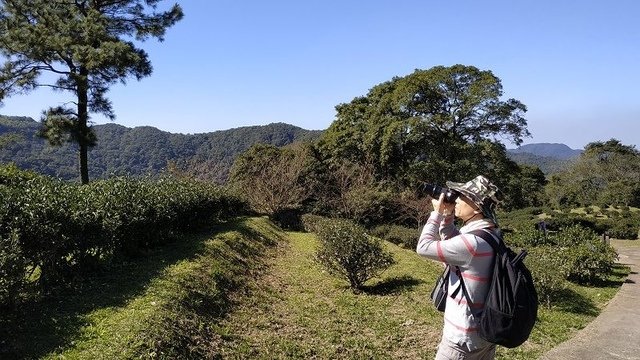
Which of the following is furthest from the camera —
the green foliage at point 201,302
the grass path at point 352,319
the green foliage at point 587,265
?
the green foliage at point 587,265

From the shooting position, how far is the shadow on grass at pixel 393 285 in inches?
358

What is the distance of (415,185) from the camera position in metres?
22.7

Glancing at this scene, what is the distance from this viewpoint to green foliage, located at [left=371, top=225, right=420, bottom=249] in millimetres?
17266

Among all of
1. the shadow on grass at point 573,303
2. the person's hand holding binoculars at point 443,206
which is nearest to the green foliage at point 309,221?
the shadow on grass at point 573,303

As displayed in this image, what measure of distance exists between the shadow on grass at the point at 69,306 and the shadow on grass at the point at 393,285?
360 cm

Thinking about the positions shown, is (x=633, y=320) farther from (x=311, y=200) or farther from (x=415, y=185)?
(x=311, y=200)

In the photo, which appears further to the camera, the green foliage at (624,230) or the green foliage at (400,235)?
the green foliage at (624,230)

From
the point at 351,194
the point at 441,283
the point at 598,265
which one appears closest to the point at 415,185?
the point at 351,194

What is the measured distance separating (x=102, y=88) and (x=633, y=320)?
16.1 metres

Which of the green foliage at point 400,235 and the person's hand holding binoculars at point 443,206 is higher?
the person's hand holding binoculars at point 443,206

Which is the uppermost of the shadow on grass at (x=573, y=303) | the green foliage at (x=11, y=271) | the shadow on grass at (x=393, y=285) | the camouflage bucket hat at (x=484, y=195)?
the camouflage bucket hat at (x=484, y=195)

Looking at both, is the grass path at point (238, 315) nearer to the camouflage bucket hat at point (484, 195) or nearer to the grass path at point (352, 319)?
the grass path at point (352, 319)

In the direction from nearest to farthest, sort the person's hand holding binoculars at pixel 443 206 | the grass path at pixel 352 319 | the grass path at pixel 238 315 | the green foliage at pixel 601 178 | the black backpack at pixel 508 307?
the black backpack at pixel 508 307 → the person's hand holding binoculars at pixel 443 206 → the grass path at pixel 238 315 → the grass path at pixel 352 319 → the green foliage at pixel 601 178

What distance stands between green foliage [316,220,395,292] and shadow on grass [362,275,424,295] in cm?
25
